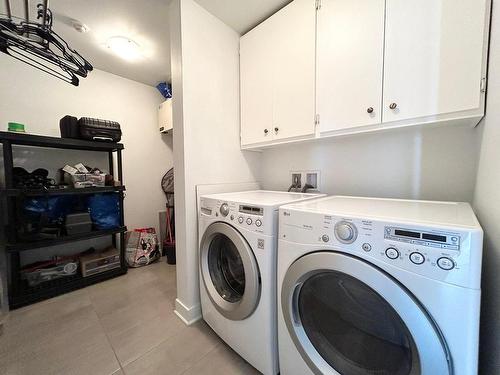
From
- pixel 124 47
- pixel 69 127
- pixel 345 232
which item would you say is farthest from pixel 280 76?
pixel 69 127

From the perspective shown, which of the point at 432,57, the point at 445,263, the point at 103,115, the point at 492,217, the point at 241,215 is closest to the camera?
the point at 445,263

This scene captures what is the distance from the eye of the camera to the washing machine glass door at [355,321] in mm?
522

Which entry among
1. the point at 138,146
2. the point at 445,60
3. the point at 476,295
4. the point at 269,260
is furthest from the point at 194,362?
the point at 138,146

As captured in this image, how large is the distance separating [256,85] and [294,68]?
34 cm

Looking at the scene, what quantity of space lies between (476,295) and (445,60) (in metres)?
0.92

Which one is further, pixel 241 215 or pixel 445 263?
pixel 241 215

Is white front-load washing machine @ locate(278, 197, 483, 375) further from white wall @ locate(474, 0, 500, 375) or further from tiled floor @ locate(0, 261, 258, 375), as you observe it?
tiled floor @ locate(0, 261, 258, 375)

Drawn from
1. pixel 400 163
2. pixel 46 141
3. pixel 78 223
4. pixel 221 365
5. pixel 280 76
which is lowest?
pixel 221 365

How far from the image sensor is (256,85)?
1515 millimetres

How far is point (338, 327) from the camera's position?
75 cm

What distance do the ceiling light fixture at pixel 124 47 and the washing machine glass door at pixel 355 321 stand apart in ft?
7.84

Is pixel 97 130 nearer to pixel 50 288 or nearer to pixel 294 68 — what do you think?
pixel 50 288

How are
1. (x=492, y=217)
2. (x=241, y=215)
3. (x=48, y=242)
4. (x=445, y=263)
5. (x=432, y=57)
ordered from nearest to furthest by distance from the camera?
(x=445, y=263) < (x=492, y=217) < (x=432, y=57) < (x=241, y=215) < (x=48, y=242)

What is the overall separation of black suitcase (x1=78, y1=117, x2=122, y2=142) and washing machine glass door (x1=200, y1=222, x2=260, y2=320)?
1.59 meters
